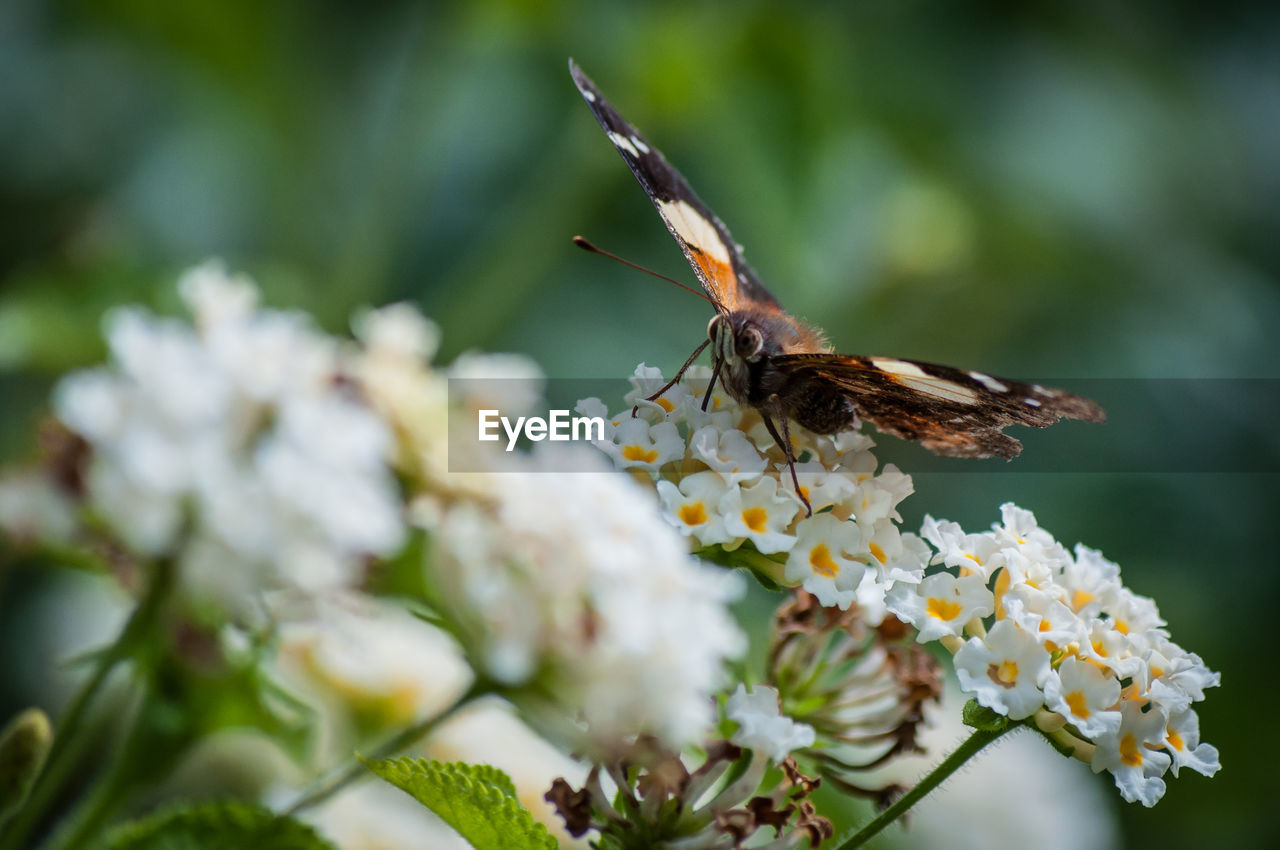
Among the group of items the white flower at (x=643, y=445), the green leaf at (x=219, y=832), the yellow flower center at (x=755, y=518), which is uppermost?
the white flower at (x=643, y=445)

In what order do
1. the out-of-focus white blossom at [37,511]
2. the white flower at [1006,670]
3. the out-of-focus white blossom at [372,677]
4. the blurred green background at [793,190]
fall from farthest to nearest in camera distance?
the blurred green background at [793,190] < the out-of-focus white blossom at [372,677] < the out-of-focus white blossom at [37,511] < the white flower at [1006,670]

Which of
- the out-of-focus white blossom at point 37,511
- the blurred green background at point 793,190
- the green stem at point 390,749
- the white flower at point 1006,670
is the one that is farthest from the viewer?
the blurred green background at point 793,190

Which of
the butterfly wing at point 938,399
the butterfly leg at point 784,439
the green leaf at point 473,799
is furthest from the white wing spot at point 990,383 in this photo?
the green leaf at point 473,799

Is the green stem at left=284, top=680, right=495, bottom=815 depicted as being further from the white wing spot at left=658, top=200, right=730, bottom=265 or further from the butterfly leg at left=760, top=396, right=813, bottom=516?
the white wing spot at left=658, top=200, right=730, bottom=265

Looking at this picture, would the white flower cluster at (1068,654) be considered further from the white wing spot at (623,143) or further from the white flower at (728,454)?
the white wing spot at (623,143)

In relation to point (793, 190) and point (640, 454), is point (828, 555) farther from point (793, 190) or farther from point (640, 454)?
point (793, 190)

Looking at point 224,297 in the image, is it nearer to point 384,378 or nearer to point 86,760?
point 384,378

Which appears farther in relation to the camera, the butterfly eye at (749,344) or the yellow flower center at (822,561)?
the butterfly eye at (749,344)
